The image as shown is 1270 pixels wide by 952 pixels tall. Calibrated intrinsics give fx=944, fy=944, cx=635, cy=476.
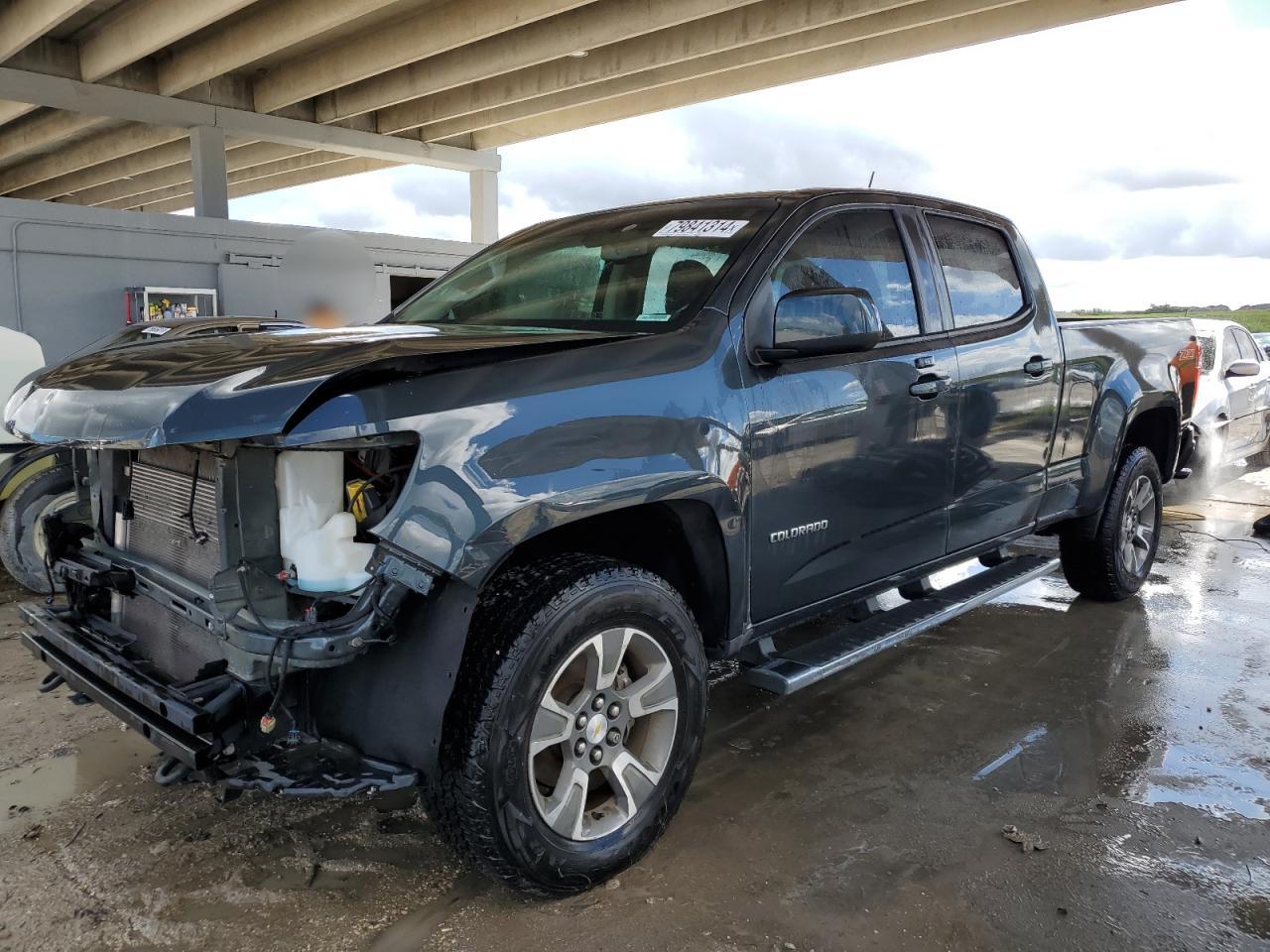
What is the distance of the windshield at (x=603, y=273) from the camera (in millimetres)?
2996

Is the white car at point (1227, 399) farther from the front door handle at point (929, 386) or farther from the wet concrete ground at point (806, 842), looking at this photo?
the front door handle at point (929, 386)

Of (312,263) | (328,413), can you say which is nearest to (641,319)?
(328,413)

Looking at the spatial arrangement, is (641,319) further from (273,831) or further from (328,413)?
(273,831)

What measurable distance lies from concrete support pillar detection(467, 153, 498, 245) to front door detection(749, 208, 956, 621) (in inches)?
812

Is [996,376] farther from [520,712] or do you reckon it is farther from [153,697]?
[153,697]

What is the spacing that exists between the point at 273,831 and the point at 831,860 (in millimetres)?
1656

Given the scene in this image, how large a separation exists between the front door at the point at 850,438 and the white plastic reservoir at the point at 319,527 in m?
1.18

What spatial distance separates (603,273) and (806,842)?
198 centimetres

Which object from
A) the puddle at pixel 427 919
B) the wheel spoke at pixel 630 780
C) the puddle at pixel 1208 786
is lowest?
the puddle at pixel 1208 786

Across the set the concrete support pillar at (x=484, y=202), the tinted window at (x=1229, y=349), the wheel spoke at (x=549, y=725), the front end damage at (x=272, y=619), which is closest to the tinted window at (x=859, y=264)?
the wheel spoke at (x=549, y=725)

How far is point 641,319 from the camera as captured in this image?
2953 mm

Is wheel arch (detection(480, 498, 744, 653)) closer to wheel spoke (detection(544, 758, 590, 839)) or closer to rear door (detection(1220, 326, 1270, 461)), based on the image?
wheel spoke (detection(544, 758, 590, 839))

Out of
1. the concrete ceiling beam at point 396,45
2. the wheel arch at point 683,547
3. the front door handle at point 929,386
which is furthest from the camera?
the concrete ceiling beam at point 396,45

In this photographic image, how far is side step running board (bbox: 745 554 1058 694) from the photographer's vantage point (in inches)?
117
